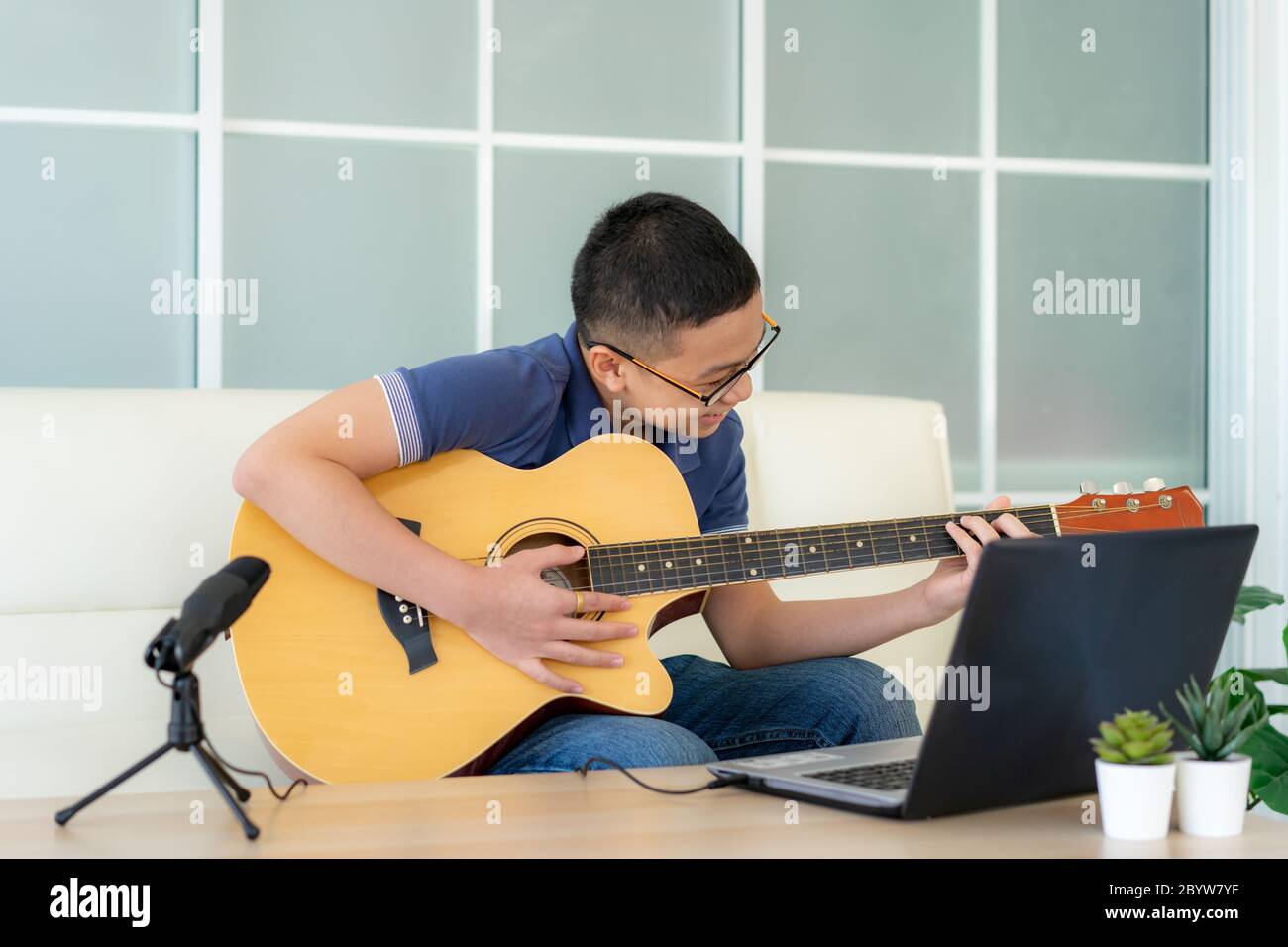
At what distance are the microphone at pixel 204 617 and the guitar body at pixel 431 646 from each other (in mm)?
469

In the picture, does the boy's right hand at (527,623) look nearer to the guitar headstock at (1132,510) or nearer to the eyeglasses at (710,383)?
the eyeglasses at (710,383)

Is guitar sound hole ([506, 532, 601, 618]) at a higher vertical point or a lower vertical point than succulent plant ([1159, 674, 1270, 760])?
higher

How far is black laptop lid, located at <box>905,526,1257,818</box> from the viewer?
0.81 metres

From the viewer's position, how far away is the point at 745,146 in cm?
259

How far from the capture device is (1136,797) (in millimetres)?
826

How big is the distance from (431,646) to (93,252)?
1363 millimetres

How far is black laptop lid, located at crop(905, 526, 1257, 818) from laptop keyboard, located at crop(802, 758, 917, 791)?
0.20ft

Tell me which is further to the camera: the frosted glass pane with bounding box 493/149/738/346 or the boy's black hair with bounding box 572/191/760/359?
the frosted glass pane with bounding box 493/149/738/346

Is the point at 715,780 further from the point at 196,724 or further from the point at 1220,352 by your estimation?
the point at 1220,352

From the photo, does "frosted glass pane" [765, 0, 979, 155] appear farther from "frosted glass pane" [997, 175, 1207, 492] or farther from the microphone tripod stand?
the microphone tripod stand

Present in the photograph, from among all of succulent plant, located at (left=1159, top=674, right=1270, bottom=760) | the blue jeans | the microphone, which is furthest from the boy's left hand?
the microphone

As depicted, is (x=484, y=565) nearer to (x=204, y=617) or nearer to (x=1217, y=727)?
(x=204, y=617)
